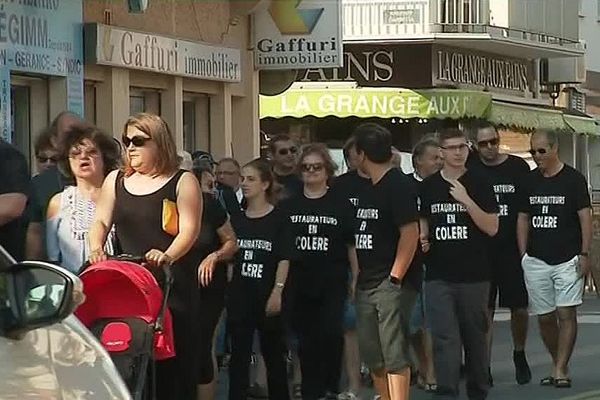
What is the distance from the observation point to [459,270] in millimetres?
11438

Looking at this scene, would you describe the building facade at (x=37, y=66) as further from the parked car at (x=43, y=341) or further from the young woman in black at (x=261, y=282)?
the parked car at (x=43, y=341)

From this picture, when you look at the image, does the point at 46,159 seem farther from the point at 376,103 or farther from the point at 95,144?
the point at 376,103

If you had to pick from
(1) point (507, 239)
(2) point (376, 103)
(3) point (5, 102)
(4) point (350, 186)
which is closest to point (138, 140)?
(4) point (350, 186)

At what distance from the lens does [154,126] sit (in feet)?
29.7

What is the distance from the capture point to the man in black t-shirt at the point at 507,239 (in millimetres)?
13602

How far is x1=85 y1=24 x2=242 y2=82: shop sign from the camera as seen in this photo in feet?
54.5

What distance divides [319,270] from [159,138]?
277 centimetres

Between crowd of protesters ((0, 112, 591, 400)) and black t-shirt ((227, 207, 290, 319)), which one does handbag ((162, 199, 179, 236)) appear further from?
black t-shirt ((227, 207, 290, 319))

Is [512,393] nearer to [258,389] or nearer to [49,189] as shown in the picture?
[258,389]

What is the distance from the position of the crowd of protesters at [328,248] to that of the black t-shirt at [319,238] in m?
0.01

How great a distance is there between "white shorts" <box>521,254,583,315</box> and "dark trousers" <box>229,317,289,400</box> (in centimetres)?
270

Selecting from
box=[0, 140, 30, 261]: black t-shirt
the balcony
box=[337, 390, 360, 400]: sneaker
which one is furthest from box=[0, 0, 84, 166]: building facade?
the balcony

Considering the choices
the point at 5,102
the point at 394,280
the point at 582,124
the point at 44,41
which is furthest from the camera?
the point at 582,124

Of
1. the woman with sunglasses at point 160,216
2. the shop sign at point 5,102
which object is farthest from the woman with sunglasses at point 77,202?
the shop sign at point 5,102
